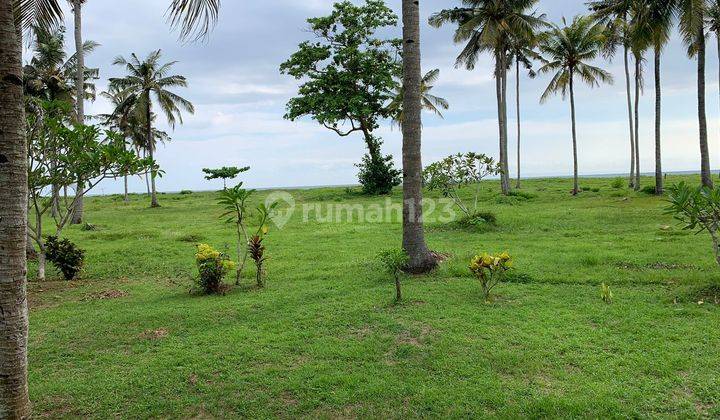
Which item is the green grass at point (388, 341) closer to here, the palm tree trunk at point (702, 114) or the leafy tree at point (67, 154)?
the leafy tree at point (67, 154)

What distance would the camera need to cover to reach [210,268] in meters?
8.02

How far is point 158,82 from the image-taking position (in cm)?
2834

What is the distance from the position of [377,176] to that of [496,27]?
1046 centimetres

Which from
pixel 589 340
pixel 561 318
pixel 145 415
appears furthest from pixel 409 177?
pixel 145 415

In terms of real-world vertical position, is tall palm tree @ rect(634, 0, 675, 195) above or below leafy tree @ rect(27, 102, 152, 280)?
above

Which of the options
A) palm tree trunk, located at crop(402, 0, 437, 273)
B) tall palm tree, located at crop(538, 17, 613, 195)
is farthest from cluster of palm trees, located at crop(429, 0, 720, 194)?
palm tree trunk, located at crop(402, 0, 437, 273)

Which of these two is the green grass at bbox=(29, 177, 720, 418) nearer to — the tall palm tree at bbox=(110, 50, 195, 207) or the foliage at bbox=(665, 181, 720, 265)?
the foliage at bbox=(665, 181, 720, 265)

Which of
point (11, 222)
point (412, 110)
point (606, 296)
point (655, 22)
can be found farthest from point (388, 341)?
point (655, 22)

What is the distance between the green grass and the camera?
400 centimetres

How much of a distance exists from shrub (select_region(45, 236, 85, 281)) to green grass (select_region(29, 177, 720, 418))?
424mm

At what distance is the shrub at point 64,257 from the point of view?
379 inches

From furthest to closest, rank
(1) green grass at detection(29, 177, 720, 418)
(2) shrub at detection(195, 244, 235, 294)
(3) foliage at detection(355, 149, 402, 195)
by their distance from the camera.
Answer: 1. (3) foliage at detection(355, 149, 402, 195)
2. (2) shrub at detection(195, 244, 235, 294)
3. (1) green grass at detection(29, 177, 720, 418)

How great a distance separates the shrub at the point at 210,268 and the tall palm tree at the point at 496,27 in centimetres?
1627

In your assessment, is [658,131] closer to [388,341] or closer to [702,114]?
[702,114]
